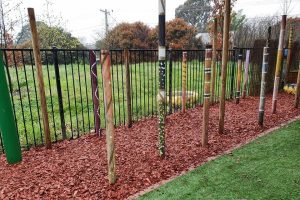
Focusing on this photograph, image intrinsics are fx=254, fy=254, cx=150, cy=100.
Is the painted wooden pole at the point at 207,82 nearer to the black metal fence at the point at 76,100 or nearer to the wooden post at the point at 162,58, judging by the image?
the wooden post at the point at 162,58

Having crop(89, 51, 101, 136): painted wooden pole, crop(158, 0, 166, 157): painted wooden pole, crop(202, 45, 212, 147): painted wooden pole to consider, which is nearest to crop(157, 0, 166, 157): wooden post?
crop(158, 0, 166, 157): painted wooden pole

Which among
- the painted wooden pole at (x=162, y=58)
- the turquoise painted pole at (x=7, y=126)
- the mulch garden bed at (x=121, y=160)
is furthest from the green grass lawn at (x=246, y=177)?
the turquoise painted pole at (x=7, y=126)

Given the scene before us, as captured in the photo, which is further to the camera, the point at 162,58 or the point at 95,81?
the point at 95,81

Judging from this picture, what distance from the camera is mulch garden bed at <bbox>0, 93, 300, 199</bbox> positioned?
296cm

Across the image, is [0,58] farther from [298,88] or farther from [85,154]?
[298,88]

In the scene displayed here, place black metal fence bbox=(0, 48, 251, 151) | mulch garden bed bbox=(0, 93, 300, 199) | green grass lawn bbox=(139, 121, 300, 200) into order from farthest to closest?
black metal fence bbox=(0, 48, 251, 151) < mulch garden bed bbox=(0, 93, 300, 199) < green grass lawn bbox=(139, 121, 300, 200)

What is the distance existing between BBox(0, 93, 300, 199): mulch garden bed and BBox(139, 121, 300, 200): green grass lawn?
0.25 metres

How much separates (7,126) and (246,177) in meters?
3.21

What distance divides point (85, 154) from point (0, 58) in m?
1.79

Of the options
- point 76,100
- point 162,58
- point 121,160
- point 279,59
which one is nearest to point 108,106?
point 162,58

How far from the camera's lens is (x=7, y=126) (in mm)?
3527

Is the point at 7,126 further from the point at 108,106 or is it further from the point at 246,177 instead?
the point at 246,177

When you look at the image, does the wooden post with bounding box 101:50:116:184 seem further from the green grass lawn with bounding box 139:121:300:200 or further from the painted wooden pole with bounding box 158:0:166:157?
the painted wooden pole with bounding box 158:0:166:157

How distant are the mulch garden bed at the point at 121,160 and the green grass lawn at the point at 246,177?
25 centimetres
